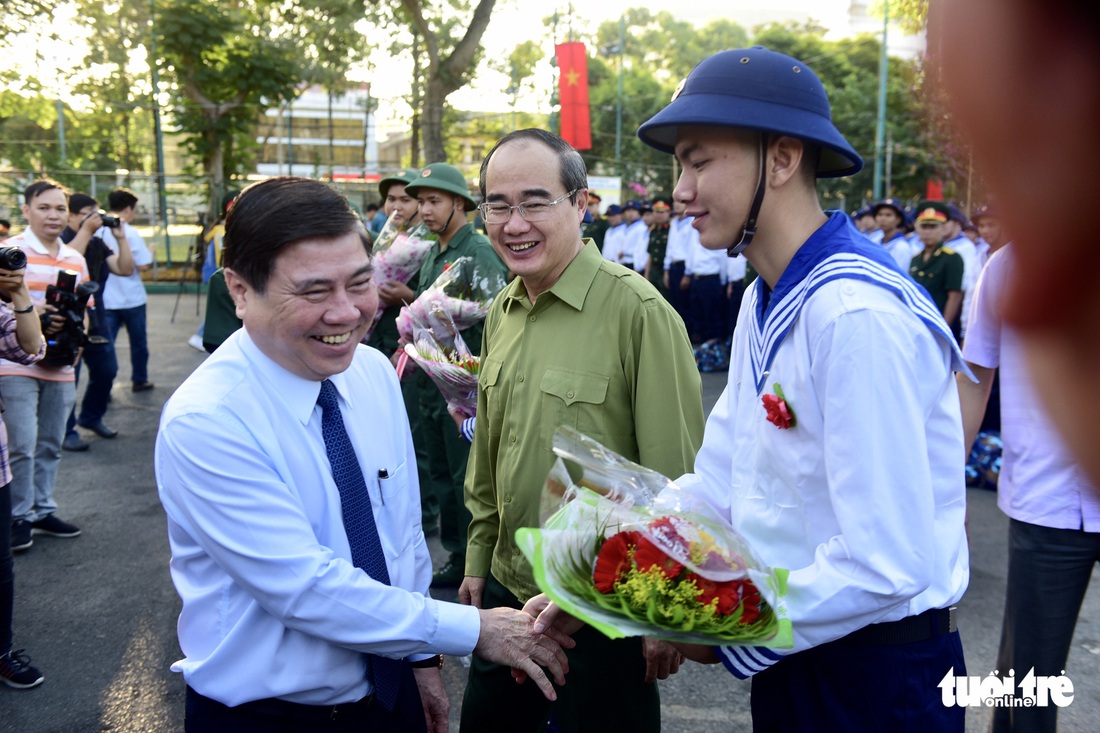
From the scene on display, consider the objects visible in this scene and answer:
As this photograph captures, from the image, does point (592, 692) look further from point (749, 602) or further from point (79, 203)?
point (79, 203)

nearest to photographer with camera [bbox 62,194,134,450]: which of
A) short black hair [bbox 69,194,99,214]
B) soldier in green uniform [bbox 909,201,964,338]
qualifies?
short black hair [bbox 69,194,99,214]

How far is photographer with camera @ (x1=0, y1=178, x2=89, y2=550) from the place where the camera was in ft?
18.0

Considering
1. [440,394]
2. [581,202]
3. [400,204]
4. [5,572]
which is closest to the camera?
[581,202]

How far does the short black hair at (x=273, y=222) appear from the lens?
1.94 m

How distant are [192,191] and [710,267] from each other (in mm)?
13078

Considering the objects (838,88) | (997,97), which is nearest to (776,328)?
(997,97)

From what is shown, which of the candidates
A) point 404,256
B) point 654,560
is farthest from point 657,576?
point 404,256

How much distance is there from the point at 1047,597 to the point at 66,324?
5892mm

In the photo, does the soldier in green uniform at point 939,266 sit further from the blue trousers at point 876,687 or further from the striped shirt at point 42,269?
the striped shirt at point 42,269

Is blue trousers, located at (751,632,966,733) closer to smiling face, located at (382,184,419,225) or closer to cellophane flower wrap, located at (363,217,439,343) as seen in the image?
cellophane flower wrap, located at (363,217,439,343)

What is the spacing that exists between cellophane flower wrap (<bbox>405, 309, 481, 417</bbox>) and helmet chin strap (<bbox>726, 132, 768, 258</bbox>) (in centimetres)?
198

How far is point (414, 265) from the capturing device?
18.3 feet

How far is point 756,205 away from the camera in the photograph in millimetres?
1850

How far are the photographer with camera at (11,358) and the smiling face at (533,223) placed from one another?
260 cm
